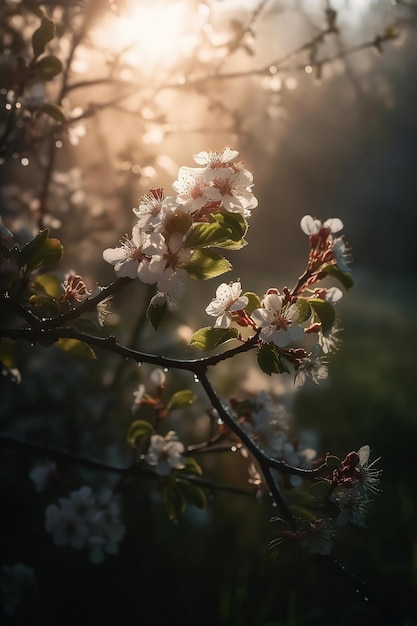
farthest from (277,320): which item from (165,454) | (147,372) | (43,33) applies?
(147,372)

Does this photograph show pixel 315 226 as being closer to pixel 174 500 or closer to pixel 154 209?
pixel 154 209

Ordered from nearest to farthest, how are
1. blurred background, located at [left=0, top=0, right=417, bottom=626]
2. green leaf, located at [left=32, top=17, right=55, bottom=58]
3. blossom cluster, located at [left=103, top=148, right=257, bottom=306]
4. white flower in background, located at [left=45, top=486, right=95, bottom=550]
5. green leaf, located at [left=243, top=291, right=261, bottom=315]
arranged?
blossom cluster, located at [left=103, top=148, right=257, bottom=306] → green leaf, located at [left=243, top=291, right=261, bottom=315] → green leaf, located at [left=32, top=17, right=55, bottom=58] → white flower in background, located at [left=45, top=486, right=95, bottom=550] → blurred background, located at [left=0, top=0, right=417, bottom=626]

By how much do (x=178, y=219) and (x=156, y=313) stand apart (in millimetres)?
134

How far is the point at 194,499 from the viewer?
1229mm

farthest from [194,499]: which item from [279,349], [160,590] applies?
[160,590]

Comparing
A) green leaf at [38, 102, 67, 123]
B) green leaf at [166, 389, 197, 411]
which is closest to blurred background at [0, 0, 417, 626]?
green leaf at [38, 102, 67, 123]

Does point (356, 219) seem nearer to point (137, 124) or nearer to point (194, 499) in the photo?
point (137, 124)

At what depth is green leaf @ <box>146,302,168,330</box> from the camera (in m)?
0.86

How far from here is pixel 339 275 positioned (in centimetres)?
83

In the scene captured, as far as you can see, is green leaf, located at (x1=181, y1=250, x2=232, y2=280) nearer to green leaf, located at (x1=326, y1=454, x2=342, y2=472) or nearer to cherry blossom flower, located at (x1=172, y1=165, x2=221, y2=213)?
cherry blossom flower, located at (x1=172, y1=165, x2=221, y2=213)

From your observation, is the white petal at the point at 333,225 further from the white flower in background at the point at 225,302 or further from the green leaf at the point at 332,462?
the green leaf at the point at 332,462

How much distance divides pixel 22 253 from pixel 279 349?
1.25 ft

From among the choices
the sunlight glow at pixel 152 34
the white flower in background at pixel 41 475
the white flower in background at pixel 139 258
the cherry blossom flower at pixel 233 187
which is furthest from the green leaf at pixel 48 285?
the sunlight glow at pixel 152 34

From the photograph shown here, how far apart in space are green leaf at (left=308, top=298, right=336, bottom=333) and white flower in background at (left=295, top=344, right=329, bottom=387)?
1.9 inches
